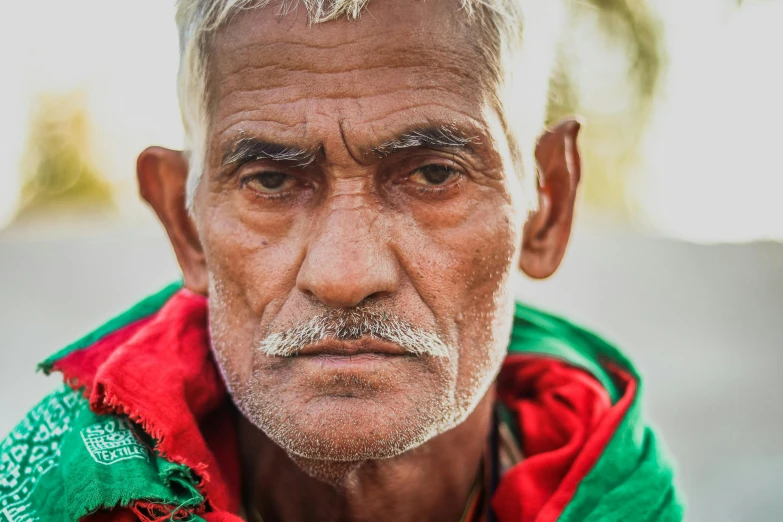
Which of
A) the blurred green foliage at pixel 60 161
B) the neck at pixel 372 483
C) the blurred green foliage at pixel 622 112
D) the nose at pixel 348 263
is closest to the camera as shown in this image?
the nose at pixel 348 263

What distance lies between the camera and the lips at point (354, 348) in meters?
1.67

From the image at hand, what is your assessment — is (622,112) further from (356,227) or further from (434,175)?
(356,227)

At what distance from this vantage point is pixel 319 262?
64.1 inches

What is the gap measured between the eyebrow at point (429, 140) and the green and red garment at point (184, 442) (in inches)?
34.2

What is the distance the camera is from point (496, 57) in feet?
6.24

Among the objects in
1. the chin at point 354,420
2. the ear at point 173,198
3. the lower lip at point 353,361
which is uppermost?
the ear at point 173,198

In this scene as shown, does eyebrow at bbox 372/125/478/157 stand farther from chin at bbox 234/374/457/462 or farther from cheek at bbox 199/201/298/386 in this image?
chin at bbox 234/374/457/462

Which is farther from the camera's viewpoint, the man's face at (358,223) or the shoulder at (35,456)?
the shoulder at (35,456)

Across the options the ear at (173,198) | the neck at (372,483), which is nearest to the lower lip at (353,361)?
the neck at (372,483)

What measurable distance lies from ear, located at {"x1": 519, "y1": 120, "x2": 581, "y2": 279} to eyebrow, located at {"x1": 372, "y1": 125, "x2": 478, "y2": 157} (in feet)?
1.72

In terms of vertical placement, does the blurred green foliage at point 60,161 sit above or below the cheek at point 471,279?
below

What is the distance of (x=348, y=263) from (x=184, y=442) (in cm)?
70

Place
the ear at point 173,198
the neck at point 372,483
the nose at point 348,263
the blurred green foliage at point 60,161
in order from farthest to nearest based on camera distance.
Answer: the blurred green foliage at point 60,161 → the ear at point 173,198 → the neck at point 372,483 → the nose at point 348,263

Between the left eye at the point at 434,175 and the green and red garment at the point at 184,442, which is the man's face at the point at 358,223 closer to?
the left eye at the point at 434,175
